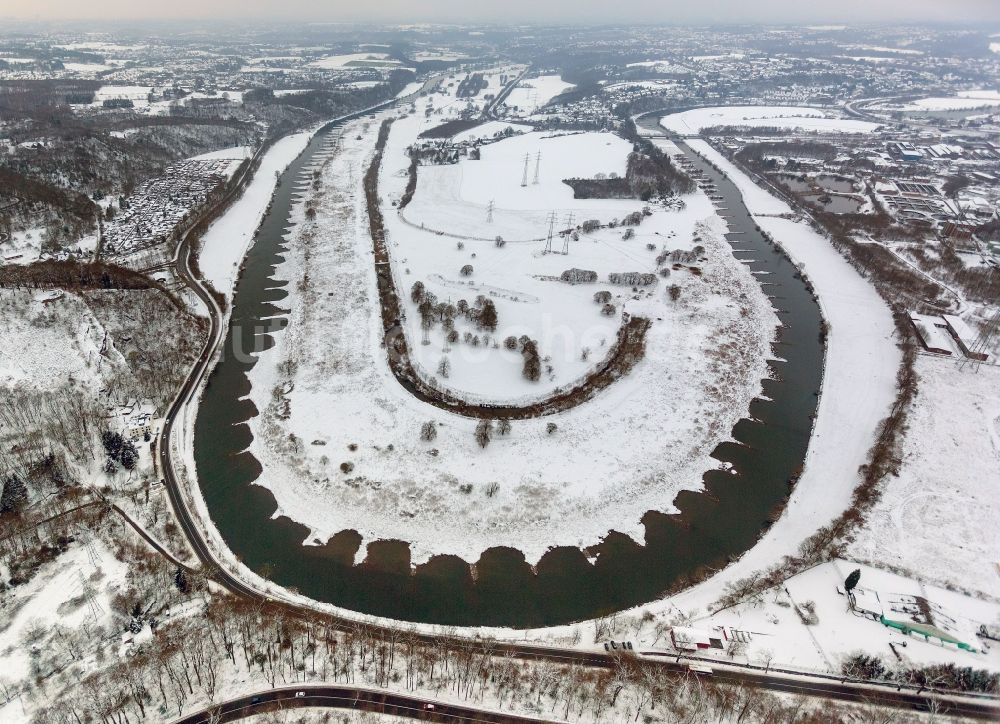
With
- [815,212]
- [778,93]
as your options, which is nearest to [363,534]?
[815,212]

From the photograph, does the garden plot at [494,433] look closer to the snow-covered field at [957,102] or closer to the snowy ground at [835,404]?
the snowy ground at [835,404]

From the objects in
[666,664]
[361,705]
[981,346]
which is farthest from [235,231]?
[981,346]

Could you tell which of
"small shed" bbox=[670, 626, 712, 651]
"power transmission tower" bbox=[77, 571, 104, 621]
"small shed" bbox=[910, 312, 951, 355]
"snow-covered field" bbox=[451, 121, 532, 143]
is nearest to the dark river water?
"small shed" bbox=[670, 626, 712, 651]

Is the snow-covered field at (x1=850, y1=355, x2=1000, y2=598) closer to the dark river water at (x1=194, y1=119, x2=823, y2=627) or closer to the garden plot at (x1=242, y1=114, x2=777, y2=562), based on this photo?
the dark river water at (x1=194, y1=119, x2=823, y2=627)

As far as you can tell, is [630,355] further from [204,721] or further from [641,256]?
[204,721]

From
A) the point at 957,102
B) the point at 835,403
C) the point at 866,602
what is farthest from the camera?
the point at 957,102

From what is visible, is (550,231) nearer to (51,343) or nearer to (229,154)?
(51,343)

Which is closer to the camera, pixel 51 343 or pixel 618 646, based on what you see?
pixel 618 646

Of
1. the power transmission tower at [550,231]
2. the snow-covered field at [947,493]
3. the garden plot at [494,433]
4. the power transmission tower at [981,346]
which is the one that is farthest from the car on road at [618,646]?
the power transmission tower at [550,231]
